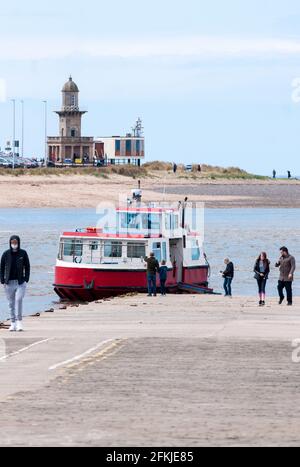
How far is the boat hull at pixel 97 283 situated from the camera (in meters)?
45.6

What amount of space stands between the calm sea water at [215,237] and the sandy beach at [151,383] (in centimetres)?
1247

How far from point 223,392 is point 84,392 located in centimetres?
170

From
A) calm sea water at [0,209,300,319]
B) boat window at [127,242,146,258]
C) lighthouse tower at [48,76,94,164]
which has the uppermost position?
lighthouse tower at [48,76,94,164]

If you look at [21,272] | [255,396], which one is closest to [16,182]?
[21,272]

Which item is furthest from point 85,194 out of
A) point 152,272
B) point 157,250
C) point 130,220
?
point 152,272

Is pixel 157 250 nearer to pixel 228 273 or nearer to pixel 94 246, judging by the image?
pixel 94 246

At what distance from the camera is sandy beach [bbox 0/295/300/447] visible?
13.8m

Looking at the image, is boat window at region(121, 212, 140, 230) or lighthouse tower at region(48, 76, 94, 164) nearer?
boat window at region(121, 212, 140, 230)

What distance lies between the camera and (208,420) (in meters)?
14.7

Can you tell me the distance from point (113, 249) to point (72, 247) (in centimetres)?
144

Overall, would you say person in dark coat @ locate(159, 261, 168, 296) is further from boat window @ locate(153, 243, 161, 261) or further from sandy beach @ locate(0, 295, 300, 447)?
sandy beach @ locate(0, 295, 300, 447)

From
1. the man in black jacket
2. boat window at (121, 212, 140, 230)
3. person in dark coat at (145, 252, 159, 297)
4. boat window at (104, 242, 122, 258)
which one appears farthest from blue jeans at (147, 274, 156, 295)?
boat window at (121, 212, 140, 230)

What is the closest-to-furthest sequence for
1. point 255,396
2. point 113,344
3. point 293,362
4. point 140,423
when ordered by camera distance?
point 140,423
point 255,396
point 293,362
point 113,344
